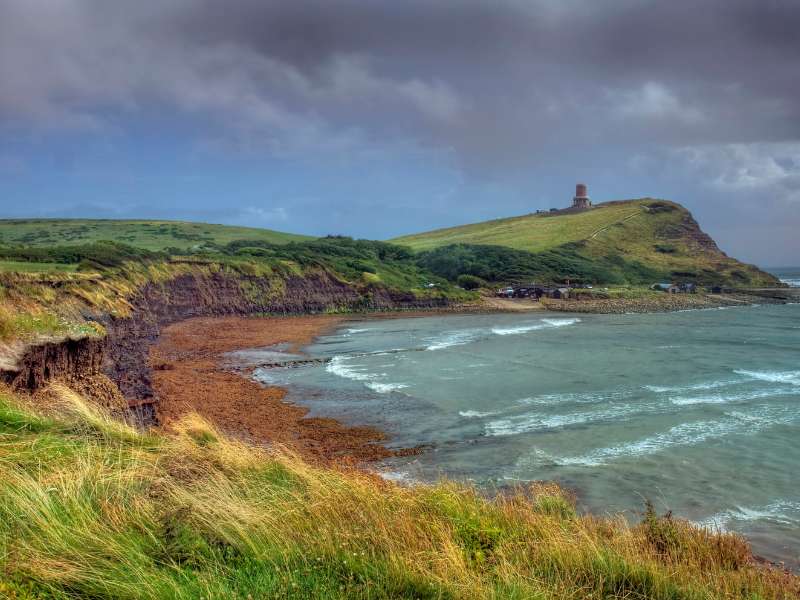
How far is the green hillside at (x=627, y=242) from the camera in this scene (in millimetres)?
115500

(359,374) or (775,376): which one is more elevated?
(359,374)

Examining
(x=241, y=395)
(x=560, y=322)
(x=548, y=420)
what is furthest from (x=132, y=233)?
(x=548, y=420)

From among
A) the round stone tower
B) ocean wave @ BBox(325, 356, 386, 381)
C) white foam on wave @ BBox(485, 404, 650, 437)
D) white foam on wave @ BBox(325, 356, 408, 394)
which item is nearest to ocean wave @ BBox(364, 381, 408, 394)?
white foam on wave @ BBox(325, 356, 408, 394)

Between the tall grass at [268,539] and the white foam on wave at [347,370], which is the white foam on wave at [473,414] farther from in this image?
the tall grass at [268,539]

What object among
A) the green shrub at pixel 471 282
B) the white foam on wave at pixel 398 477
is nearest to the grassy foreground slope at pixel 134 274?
the green shrub at pixel 471 282

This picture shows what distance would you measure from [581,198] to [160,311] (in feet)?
489

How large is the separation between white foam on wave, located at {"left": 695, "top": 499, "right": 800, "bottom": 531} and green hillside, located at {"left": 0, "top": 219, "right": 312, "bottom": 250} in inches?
3755

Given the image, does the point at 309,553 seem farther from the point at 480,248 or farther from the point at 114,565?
the point at 480,248

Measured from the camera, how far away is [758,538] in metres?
11.6

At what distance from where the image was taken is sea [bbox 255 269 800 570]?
14.0 m

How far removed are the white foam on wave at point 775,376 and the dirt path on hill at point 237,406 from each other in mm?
21319

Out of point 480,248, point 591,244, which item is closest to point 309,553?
point 480,248

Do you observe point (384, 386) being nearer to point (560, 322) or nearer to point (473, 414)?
point (473, 414)

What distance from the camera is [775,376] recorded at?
30.2 m
